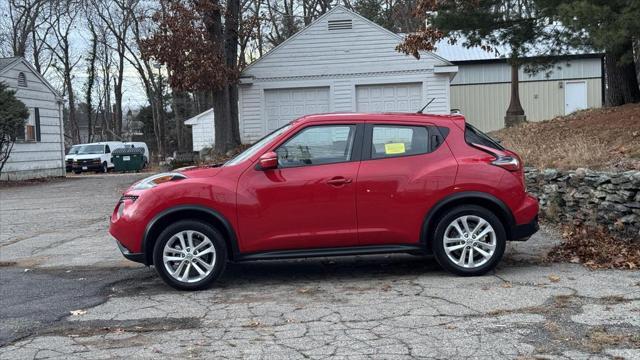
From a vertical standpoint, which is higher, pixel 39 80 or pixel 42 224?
pixel 39 80

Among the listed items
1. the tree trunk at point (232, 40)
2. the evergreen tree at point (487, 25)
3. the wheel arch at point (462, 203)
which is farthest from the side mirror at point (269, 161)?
the tree trunk at point (232, 40)

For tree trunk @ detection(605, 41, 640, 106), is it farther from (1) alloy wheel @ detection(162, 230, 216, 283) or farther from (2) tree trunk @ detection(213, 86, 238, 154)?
(1) alloy wheel @ detection(162, 230, 216, 283)

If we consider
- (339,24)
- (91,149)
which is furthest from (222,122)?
(91,149)

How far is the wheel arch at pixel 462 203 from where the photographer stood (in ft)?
21.9

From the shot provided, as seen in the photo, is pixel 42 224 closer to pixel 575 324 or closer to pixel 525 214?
pixel 525 214

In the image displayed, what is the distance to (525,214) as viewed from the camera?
269 inches

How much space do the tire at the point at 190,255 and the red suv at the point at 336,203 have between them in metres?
0.01

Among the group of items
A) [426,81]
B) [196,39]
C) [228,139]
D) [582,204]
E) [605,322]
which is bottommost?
[605,322]

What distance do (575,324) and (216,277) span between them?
3.41m

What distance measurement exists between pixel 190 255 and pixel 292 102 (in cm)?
1608

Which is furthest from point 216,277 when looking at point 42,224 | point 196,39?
point 196,39

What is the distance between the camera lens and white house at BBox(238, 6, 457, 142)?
71.6ft

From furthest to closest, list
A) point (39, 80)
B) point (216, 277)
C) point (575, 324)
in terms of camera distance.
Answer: point (39, 80) < point (216, 277) < point (575, 324)

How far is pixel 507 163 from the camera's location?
682 cm
